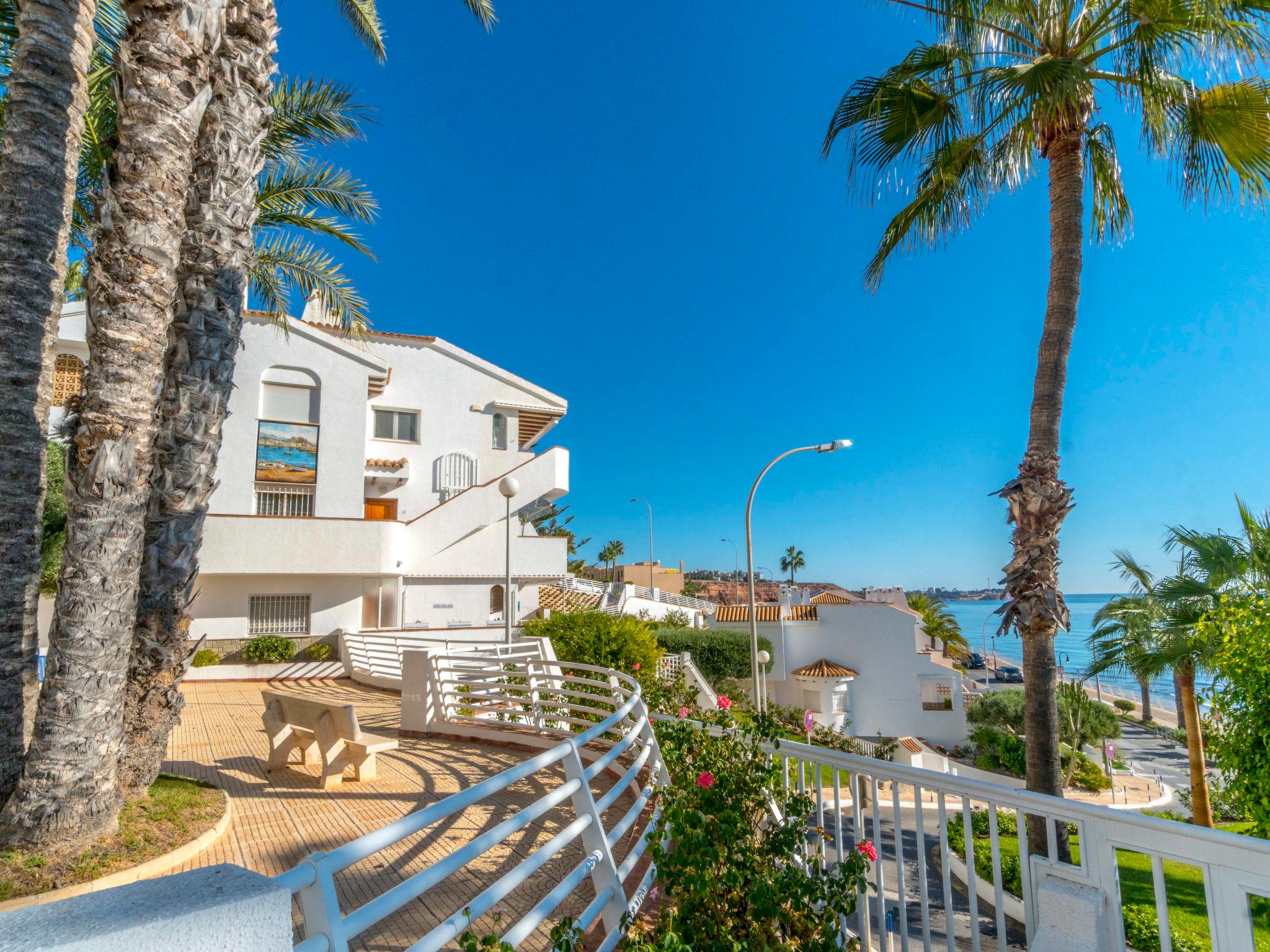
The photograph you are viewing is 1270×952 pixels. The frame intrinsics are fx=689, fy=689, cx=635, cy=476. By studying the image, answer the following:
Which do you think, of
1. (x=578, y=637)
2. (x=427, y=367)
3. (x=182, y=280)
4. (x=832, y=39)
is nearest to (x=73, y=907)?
(x=182, y=280)

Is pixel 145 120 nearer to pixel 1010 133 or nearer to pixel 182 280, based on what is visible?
pixel 182 280

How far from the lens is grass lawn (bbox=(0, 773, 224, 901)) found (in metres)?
4.29

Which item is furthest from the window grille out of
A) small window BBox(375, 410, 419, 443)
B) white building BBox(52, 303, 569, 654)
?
small window BBox(375, 410, 419, 443)

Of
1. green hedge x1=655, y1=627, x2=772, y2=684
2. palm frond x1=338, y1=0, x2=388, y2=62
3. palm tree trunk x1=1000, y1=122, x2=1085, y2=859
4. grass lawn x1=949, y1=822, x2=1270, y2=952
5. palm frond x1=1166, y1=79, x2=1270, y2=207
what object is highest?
palm frond x1=338, y1=0, x2=388, y2=62

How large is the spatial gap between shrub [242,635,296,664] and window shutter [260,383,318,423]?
6463mm

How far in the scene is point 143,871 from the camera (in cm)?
460

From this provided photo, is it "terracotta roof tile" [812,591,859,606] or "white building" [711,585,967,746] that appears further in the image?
"terracotta roof tile" [812,591,859,606]

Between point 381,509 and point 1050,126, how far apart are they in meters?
23.0

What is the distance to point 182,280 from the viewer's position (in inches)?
234

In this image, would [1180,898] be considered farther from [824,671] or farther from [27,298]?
[824,671]

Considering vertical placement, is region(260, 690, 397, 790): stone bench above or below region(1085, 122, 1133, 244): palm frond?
below

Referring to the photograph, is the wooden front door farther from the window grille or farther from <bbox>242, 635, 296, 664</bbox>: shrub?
<bbox>242, 635, 296, 664</bbox>: shrub

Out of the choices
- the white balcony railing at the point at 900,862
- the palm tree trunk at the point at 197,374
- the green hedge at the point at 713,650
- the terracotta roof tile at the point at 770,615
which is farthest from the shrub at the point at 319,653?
the terracotta roof tile at the point at 770,615

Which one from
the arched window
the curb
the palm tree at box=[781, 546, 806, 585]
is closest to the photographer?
the curb
